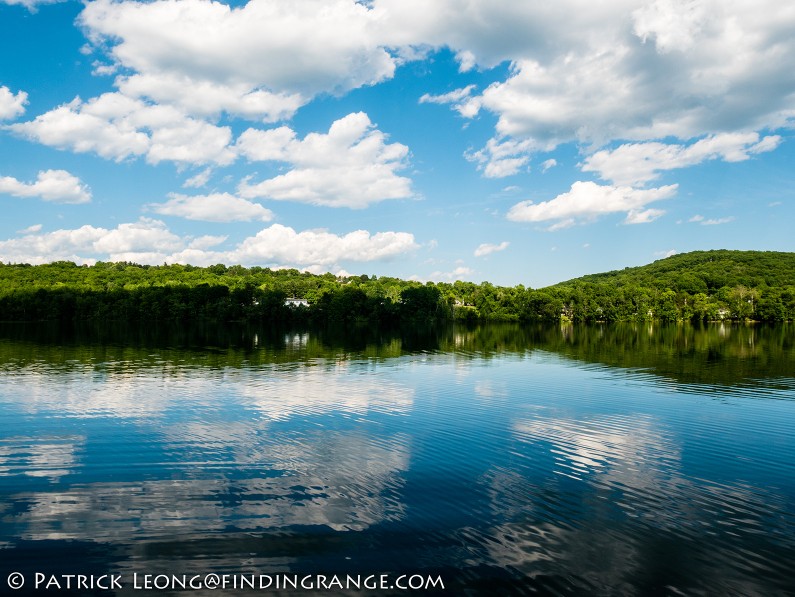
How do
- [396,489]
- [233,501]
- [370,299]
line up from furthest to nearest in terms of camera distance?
[370,299] < [396,489] < [233,501]

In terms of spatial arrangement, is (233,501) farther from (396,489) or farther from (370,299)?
(370,299)

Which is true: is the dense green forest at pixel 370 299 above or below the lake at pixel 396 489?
Answer: above

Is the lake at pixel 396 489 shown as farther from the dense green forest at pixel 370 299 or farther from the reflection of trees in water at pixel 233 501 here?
the dense green forest at pixel 370 299

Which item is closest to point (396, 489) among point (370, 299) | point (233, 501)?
point (233, 501)

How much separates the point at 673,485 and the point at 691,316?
512ft

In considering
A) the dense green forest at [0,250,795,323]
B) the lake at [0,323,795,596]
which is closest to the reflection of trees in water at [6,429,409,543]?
the lake at [0,323,795,596]

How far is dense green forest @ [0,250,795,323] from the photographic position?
129500mm

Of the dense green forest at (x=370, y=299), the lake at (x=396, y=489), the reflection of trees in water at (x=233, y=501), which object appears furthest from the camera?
the dense green forest at (x=370, y=299)

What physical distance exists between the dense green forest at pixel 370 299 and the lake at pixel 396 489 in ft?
342

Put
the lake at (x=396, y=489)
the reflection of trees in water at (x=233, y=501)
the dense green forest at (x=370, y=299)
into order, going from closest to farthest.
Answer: the lake at (x=396, y=489) → the reflection of trees in water at (x=233, y=501) → the dense green forest at (x=370, y=299)

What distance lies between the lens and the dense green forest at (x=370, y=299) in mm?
129500

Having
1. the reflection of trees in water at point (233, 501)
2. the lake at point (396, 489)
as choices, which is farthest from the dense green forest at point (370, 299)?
the reflection of trees in water at point (233, 501)

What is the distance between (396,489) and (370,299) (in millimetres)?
120544

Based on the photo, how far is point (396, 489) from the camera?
517 inches
